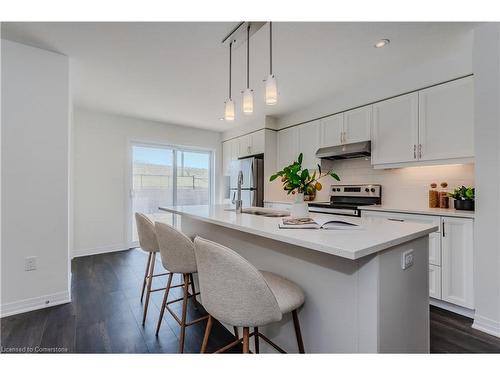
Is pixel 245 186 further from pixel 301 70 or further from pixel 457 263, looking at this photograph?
pixel 457 263

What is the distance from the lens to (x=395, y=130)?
2.82m

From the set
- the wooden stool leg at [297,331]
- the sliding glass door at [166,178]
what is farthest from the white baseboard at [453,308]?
the sliding glass door at [166,178]

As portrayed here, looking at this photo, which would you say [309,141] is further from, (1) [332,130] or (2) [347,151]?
(2) [347,151]

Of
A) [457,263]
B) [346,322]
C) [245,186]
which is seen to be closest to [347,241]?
[346,322]

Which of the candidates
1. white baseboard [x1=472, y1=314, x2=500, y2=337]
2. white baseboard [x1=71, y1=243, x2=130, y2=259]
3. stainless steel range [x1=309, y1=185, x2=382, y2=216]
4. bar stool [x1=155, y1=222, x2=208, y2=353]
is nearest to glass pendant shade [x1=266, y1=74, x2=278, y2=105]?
bar stool [x1=155, y1=222, x2=208, y2=353]

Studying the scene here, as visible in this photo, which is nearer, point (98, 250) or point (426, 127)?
point (426, 127)

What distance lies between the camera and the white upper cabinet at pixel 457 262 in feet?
6.79

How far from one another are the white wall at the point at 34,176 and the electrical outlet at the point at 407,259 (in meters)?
2.78

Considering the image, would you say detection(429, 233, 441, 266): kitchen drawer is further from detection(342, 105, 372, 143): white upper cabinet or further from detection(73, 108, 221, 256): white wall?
detection(73, 108, 221, 256): white wall

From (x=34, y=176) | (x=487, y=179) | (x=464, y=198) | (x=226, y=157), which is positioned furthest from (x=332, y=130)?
(x=34, y=176)

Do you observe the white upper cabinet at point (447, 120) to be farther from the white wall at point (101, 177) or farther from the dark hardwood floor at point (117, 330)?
the white wall at point (101, 177)

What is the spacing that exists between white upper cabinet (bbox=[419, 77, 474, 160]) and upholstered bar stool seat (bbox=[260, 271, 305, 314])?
7.27 feet

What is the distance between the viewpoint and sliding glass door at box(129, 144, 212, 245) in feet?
14.8

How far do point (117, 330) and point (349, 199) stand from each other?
3.09 meters
